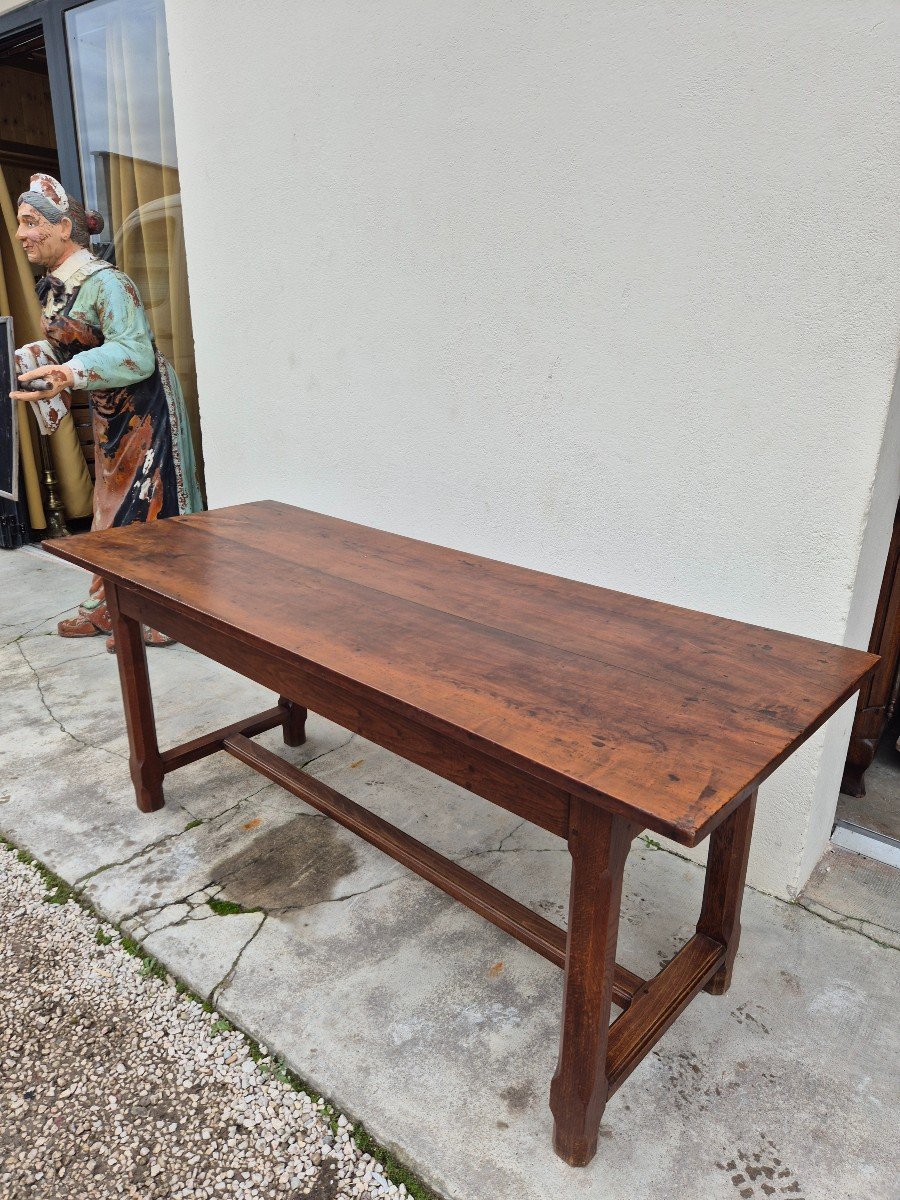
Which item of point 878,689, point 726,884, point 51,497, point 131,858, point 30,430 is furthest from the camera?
point 51,497

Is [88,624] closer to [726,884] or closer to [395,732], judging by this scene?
[395,732]

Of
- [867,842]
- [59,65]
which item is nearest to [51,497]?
[59,65]

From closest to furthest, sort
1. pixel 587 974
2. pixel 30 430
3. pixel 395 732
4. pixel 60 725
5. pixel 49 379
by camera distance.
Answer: pixel 587 974
pixel 395 732
pixel 60 725
pixel 49 379
pixel 30 430

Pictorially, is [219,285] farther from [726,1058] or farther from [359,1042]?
[726,1058]

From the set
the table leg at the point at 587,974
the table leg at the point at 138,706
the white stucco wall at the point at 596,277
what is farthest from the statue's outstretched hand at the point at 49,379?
the table leg at the point at 587,974

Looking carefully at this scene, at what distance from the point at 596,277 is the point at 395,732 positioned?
1257mm

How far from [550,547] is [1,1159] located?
5.75 feet

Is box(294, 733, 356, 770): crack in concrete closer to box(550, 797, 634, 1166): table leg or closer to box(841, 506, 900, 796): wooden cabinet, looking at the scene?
box(550, 797, 634, 1166): table leg

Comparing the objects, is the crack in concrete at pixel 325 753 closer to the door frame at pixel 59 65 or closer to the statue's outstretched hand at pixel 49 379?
the statue's outstretched hand at pixel 49 379

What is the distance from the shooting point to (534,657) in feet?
4.73

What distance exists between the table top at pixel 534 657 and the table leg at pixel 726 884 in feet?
1.16

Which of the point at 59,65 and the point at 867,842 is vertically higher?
the point at 59,65

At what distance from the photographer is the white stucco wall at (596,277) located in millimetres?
1641

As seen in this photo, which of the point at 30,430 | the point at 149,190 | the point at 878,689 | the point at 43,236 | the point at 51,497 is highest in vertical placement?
the point at 149,190
